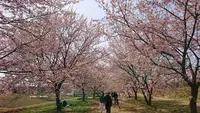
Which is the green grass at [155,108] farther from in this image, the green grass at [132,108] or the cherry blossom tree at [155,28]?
the cherry blossom tree at [155,28]

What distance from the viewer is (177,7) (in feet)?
43.2

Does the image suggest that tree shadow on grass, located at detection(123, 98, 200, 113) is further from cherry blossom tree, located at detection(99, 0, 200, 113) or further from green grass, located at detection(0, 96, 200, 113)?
cherry blossom tree, located at detection(99, 0, 200, 113)

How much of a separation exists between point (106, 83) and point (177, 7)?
51.5 metres

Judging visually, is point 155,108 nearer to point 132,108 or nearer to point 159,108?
point 159,108

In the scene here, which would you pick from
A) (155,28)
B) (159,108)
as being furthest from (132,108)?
(155,28)

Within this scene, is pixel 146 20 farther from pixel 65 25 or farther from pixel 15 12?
pixel 65 25

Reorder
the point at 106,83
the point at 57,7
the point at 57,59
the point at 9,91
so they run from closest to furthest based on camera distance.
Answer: the point at 57,7 < the point at 9,91 < the point at 57,59 < the point at 106,83

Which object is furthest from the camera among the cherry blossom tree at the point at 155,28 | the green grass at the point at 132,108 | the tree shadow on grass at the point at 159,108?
the green grass at the point at 132,108

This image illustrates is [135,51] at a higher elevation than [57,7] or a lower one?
lower

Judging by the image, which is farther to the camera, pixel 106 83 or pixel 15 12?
pixel 106 83

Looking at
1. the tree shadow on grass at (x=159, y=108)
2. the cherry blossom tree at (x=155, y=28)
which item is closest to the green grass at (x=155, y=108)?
the tree shadow on grass at (x=159, y=108)

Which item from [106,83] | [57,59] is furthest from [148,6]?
[106,83]

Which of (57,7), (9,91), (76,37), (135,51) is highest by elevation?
(76,37)

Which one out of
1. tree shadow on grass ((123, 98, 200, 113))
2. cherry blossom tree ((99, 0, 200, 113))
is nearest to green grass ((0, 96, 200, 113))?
tree shadow on grass ((123, 98, 200, 113))
